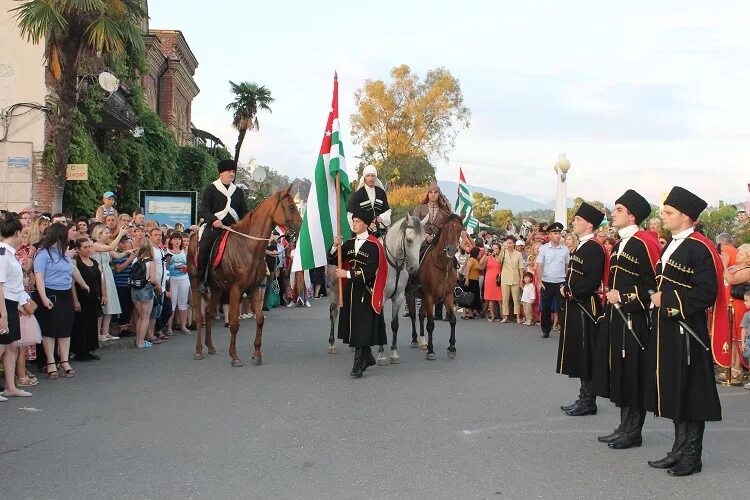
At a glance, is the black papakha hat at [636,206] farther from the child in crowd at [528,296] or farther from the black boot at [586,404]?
the child in crowd at [528,296]

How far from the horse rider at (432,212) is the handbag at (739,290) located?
431 centimetres

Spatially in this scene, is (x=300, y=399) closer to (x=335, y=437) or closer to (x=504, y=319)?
(x=335, y=437)

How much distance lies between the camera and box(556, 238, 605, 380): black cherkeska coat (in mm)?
7559

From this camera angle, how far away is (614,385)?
6777mm

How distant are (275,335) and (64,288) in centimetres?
559

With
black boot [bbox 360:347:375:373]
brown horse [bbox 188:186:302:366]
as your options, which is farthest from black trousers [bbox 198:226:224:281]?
black boot [bbox 360:347:375:373]

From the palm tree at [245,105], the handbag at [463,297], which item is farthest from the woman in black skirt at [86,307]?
the palm tree at [245,105]

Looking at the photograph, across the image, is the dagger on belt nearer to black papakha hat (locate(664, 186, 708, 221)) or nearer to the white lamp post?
black papakha hat (locate(664, 186, 708, 221))

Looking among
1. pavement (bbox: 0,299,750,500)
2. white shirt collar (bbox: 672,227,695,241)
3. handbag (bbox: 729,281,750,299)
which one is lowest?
pavement (bbox: 0,299,750,500)

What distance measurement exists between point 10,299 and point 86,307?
2.81m

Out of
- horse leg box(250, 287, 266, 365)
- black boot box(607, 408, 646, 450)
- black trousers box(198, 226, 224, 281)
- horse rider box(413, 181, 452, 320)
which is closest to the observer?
black boot box(607, 408, 646, 450)

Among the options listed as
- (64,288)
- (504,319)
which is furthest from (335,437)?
(504,319)

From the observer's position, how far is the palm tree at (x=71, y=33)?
17.7 meters

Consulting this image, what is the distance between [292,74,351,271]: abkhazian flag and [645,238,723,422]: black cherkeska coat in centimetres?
589
